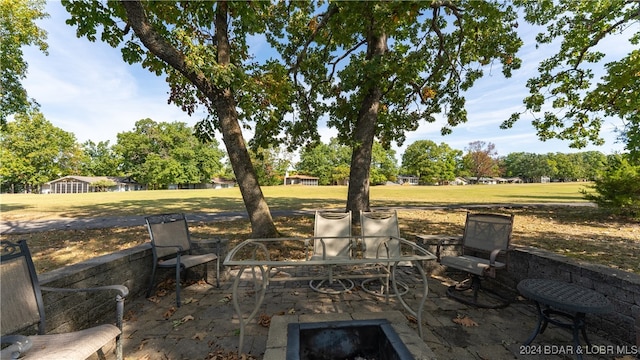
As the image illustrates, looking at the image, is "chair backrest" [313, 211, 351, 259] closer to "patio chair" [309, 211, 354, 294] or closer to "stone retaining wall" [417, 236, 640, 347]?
"patio chair" [309, 211, 354, 294]

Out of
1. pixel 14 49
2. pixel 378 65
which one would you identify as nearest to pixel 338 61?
pixel 378 65

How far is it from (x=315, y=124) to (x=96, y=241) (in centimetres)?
779

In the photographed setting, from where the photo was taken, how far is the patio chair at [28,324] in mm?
1808

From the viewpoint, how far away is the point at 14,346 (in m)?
1.79

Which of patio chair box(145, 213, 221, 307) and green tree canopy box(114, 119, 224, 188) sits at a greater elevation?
green tree canopy box(114, 119, 224, 188)

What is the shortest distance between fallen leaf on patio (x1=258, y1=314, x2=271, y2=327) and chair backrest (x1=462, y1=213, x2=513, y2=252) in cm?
340

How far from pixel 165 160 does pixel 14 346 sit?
64.7 m

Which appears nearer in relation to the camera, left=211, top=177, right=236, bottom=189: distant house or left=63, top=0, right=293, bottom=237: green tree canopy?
left=63, top=0, right=293, bottom=237: green tree canopy

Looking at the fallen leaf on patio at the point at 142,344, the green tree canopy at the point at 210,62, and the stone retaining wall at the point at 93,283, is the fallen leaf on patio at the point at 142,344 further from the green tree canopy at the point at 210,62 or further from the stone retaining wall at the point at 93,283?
the green tree canopy at the point at 210,62

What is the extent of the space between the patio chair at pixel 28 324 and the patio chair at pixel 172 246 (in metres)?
1.56

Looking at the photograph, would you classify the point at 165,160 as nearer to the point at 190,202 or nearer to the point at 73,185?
the point at 73,185

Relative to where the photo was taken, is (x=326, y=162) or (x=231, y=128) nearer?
(x=231, y=128)

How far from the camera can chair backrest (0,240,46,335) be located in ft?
6.58

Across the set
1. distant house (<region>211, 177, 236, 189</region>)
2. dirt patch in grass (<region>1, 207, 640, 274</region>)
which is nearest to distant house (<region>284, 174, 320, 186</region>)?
distant house (<region>211, 177, 236, 189</region>)
